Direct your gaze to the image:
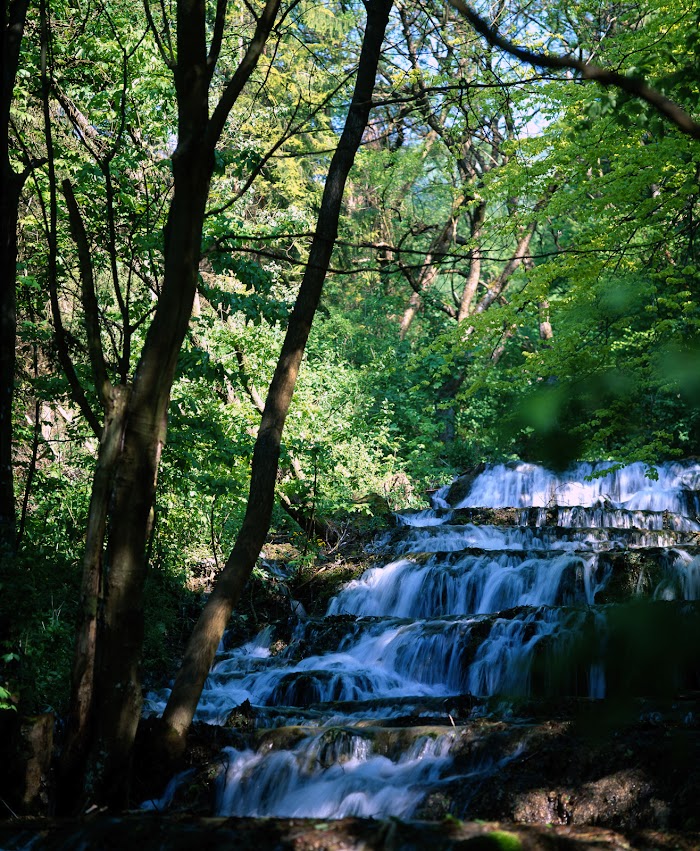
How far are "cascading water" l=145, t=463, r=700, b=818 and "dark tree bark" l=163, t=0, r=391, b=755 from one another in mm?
1014

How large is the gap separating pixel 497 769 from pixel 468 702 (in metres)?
1.84

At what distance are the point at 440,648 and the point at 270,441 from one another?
4.39 m

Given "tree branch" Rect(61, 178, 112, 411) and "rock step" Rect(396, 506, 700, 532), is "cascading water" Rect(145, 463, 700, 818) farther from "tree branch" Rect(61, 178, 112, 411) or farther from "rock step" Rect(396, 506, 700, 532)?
"tree branch" Rect(61, 178, 112, 411)

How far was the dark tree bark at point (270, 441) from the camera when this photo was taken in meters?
5.25

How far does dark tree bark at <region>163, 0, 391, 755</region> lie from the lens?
5250mm

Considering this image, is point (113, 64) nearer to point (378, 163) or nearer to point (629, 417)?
point (629, 417)

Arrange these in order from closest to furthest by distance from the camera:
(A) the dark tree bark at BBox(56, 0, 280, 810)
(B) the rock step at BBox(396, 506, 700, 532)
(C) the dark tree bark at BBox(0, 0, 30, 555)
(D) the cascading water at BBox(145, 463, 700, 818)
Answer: (A) the dark tree bark at BBox(56, 0, 280, 810)
(D) the cascading water at BBox(145, 463, 700, 818)
(C) the dark tree bark at BBox(0, 0, 30, 555)
(B) the rock step at BBox(396, 506, 700, 532)

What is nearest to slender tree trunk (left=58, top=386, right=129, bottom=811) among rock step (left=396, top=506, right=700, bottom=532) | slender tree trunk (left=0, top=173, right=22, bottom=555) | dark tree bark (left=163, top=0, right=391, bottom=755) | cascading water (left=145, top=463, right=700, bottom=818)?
dark tree bark (left=163, top=0, right=391, bottom=755)

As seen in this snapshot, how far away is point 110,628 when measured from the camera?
14.9 feet

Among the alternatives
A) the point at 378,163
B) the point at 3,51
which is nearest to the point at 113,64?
the point at 3,51

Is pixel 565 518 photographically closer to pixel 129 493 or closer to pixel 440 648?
pixel 440 648

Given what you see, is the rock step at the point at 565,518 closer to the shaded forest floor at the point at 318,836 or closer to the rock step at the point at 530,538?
the rock step at the point at 530,538

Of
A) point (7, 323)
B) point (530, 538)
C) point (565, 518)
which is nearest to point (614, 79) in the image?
point (7, 323)

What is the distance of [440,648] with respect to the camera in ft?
29.2
